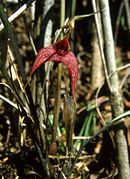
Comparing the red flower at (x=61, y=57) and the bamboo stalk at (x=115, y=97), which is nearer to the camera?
the red flower at (x=61, y=57)

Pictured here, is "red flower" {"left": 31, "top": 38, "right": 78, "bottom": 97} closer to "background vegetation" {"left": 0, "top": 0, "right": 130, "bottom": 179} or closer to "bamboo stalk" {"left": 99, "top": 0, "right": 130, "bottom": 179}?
"background vegetation" {"left": 0, "top": 0, "right": 130, "bottom": 179}

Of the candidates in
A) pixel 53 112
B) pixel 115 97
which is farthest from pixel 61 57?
pixel 115 97

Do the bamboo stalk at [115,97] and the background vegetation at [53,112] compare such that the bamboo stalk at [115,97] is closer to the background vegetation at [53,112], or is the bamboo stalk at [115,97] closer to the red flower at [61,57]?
the background vegetation at [53,112]

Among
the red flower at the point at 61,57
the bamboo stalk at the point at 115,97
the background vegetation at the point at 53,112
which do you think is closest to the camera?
the red flower at the point at 61,57

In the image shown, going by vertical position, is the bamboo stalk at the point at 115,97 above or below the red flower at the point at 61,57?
below

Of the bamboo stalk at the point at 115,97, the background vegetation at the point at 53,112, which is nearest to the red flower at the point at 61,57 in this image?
the background vegetation at the point at 53,112

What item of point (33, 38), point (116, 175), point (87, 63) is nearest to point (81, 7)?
point (87, 63)

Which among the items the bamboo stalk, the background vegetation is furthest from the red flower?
the bamboo stalk

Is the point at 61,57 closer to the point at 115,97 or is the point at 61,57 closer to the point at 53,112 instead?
the point at 53,112

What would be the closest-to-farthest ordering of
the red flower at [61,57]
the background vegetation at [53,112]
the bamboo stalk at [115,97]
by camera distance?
the red flower at [61,57], the background vegetation at [53,112], the bamboo stalk at [115,97]
